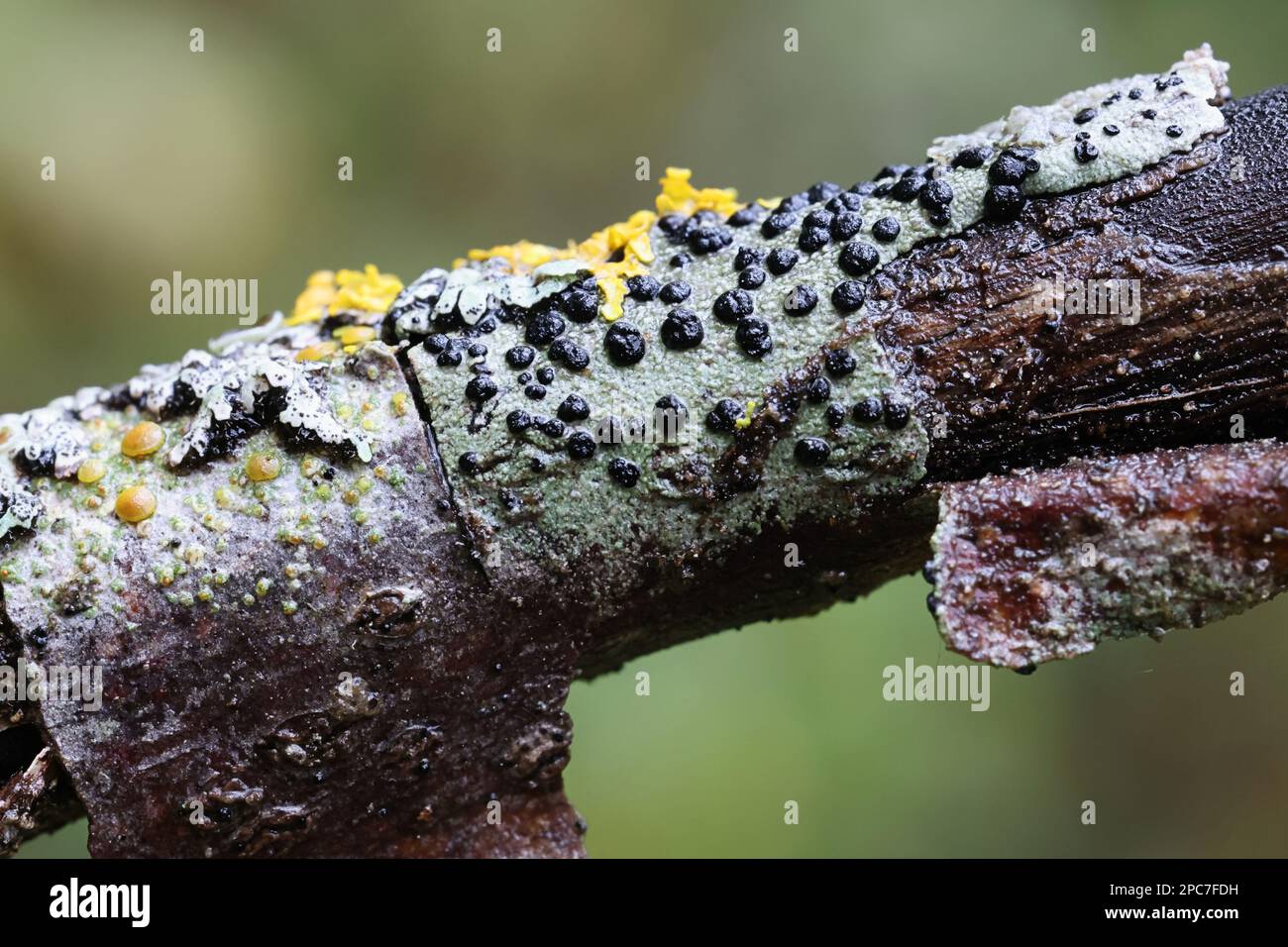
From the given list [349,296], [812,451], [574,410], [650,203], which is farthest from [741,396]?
[650,203]

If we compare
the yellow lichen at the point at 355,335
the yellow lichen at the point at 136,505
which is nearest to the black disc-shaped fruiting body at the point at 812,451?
the yellow lichen at the point at 355,335

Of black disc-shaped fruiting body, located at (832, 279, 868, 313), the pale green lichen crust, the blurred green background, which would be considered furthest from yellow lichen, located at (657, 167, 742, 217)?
the blurred green background

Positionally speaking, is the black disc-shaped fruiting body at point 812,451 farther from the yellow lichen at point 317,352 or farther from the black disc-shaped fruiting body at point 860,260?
the yellow lichen at point 317,352

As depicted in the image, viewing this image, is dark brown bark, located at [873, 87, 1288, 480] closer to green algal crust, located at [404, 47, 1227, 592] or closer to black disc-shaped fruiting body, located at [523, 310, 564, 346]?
green algal crust, located at [404, 47, 1227, 592]
